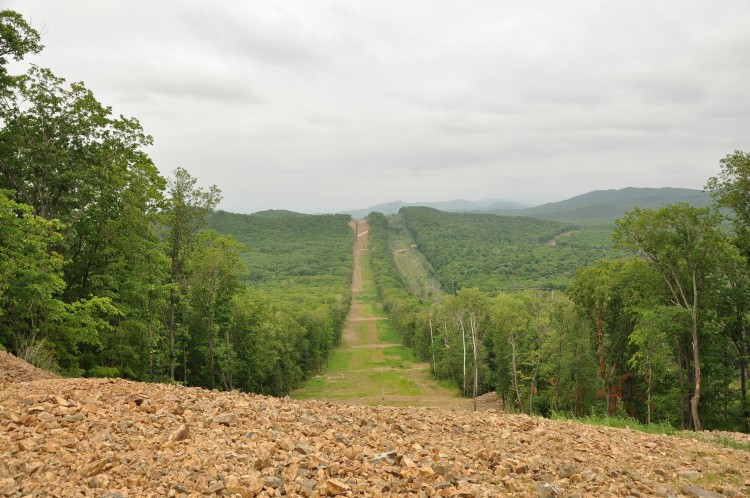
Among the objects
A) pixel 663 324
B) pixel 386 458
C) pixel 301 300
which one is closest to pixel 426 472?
pixel 386 458

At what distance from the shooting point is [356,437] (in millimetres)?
8008

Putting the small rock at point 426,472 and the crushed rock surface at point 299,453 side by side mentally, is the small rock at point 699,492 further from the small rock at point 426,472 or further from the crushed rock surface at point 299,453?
the small rock at point 426,472

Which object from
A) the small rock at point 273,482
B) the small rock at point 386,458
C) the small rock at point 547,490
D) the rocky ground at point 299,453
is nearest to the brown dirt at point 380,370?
the rocky ground at point 299,453

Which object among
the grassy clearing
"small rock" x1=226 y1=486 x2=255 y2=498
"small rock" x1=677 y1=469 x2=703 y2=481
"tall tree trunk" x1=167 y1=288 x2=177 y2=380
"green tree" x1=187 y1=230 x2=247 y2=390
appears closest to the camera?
"small rock" x1=226 y1=486 x2=255 y2=498

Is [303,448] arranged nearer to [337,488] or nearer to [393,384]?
[337,488]

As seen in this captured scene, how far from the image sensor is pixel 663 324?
22.0 metres

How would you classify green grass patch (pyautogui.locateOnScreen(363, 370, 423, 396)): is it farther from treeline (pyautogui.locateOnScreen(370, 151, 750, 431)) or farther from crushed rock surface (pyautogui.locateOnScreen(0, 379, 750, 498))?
crushed rock surface (pyautogui.locateOnScreen(0, 379, 750, 498))

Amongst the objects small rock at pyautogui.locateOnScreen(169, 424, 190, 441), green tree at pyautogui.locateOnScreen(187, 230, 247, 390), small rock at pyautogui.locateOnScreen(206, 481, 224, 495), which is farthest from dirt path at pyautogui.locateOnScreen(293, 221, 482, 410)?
small rock at pyautogui.locateOnScreen(206, 481, 224, 495)

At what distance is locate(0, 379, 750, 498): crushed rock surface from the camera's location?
5922 millimetres

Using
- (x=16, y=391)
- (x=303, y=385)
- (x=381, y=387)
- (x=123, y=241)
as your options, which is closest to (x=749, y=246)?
(x=16, y=391)

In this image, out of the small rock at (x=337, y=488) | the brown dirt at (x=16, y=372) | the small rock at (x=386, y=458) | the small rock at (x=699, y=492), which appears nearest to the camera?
the small rock at (x=337, y=488)

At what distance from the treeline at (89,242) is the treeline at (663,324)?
1918 centimetres

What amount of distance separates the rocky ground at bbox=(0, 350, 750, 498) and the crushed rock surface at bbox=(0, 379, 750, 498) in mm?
26

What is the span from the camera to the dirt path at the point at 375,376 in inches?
2026
